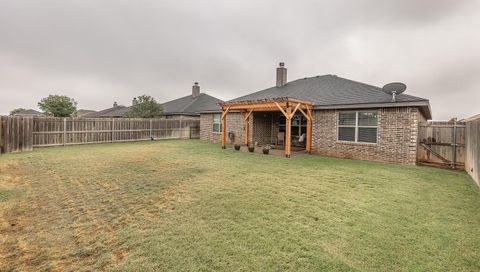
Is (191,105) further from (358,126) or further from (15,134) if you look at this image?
(358,126)

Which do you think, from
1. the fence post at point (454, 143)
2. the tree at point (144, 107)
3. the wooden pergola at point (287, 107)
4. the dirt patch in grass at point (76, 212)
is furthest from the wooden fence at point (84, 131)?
the fence post at point (454, 143)

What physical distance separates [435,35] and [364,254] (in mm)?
14896

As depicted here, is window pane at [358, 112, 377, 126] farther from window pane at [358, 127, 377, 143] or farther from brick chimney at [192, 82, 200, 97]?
brick chimney at [192, 82, 200, 97]

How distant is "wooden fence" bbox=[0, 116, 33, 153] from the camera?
10.4 m

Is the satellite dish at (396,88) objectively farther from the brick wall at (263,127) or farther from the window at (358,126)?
the brick wall at (263,127)

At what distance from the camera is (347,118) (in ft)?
34.3

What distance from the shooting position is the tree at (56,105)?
2459 cm

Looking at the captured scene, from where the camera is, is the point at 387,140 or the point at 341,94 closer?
the point at 387,140

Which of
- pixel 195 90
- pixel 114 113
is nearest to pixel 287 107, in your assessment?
pixel 195 90

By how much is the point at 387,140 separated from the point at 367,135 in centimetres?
81

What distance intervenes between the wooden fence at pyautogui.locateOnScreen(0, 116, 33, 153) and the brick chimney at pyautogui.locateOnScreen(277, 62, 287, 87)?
15702 mm

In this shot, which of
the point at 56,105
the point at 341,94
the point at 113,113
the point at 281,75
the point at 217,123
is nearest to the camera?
the point at 341,94

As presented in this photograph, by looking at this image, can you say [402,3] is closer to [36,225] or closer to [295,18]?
[295,18]

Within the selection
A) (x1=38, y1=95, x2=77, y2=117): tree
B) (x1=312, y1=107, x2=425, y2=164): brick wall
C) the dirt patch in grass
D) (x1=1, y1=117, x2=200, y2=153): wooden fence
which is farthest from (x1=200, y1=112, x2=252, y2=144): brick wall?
(x1=38, y1=95, x2=77, y2=117): tree
